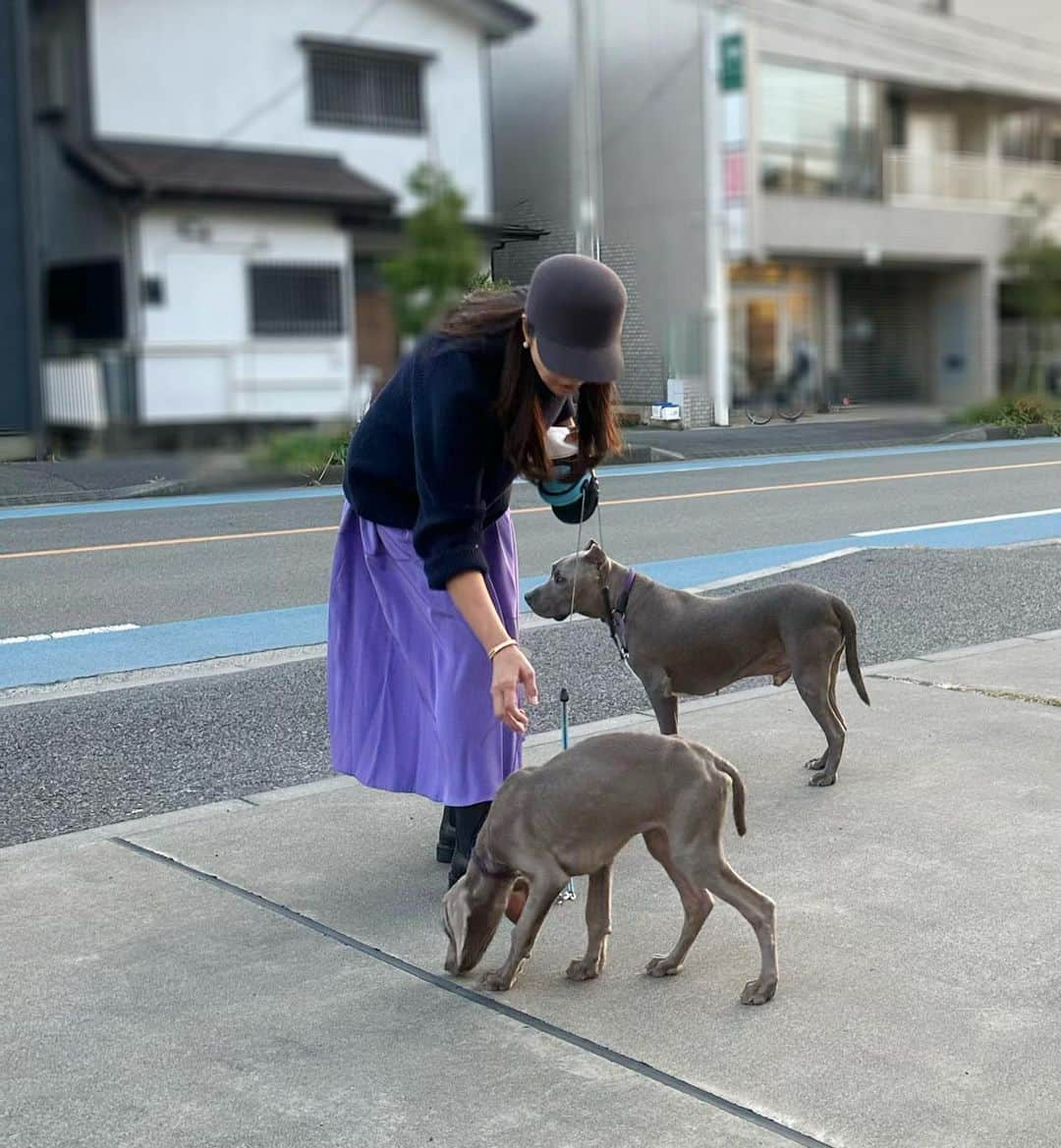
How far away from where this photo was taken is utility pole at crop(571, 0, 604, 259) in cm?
316

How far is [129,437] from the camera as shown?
10.8ft

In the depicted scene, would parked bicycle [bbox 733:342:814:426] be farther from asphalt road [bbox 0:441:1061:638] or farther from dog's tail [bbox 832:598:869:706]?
asphalt road [bbox 0:441:1061:638]

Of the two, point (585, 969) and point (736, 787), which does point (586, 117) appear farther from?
point (585, 969)

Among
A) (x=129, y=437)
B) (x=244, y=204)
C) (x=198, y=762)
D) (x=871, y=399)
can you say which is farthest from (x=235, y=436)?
(x=198, y=762)

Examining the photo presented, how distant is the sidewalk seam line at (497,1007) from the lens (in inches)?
117

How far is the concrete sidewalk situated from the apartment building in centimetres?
129

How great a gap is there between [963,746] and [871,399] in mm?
2065

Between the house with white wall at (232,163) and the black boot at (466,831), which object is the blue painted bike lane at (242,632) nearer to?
the black boot at (466,831)

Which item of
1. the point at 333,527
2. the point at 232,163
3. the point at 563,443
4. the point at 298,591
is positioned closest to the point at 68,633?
the point at 298,591

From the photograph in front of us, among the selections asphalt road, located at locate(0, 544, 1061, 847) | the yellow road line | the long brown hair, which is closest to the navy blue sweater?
the long brown hair

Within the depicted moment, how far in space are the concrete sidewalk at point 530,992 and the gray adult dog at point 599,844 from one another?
10 cm

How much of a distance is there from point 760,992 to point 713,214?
160 cm

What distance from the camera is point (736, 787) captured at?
3666mm

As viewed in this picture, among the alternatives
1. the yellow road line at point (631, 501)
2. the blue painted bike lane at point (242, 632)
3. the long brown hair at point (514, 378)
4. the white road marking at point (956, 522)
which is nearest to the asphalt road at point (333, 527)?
the yellow road line at point (631, 501)
